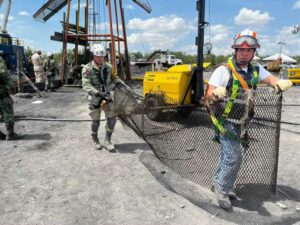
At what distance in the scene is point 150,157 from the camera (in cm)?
536

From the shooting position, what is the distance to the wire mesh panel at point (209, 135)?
3376mm

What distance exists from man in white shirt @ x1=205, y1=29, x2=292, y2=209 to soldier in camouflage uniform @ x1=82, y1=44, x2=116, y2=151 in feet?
8.29

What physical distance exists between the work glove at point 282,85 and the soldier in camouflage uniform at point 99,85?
9.78ft

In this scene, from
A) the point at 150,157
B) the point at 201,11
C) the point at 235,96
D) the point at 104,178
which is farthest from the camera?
the point at 201,11

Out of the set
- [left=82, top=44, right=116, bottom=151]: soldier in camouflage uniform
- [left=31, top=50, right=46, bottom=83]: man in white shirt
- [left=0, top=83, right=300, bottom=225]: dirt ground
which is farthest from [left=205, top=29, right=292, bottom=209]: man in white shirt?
[left=31, top=50, right=46, bottom=83]: man in white shirt

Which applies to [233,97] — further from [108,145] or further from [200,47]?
[200,47]

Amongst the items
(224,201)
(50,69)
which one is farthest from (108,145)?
(50,69)

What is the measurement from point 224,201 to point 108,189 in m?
1.47

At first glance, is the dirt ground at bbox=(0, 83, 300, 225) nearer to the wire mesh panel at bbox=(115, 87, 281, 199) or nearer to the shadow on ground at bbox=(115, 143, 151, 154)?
the shadow on ground at bbox=(115, 143, 151, 154)

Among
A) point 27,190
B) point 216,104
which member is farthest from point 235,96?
point 27,190

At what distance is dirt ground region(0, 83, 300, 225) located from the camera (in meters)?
3.43

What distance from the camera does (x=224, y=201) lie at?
11.7ft

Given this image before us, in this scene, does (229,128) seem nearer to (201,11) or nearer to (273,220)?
(273,220)

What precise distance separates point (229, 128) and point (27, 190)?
263 cm
